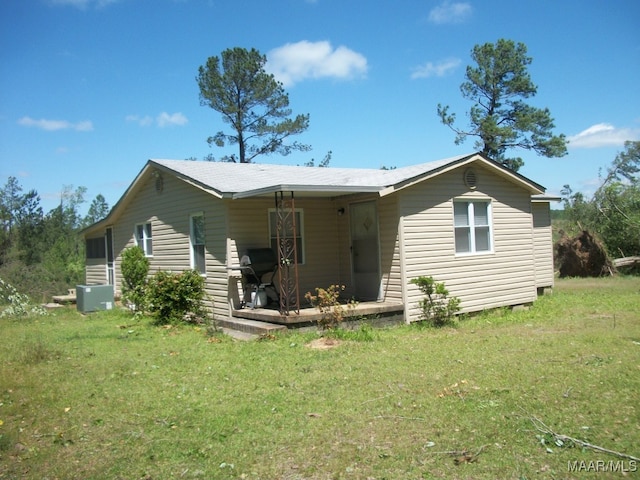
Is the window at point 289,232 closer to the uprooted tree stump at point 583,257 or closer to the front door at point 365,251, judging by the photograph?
the front door at point 365,251

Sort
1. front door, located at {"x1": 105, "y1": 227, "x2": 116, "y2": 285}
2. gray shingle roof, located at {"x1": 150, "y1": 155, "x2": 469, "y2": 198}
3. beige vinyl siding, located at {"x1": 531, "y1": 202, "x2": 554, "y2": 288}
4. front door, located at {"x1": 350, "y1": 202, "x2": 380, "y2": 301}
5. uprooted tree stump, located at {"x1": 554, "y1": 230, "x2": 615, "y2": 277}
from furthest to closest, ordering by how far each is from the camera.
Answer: uprooted tree stump, located at {"x1": 554, "y1": 230, "x2": 615, "y2": 277}, front door, located at {"x1": 105, "y1": 227, "x2": 116, "y2": 285}, beige vinyl siding, located at {"x1": 531, "y1": 202, "x2": 554, "y2": 288}, front door, located at {"x1": 350, "y1": 202, "x2": 380, "y2": 301}, gray shingle roof, located at {"x1": 150, "y1": 155, "x2": 469, "y2": 198}

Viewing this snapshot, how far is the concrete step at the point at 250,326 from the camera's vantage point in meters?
9.67

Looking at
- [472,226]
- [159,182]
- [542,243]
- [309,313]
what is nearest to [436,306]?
[472,226]

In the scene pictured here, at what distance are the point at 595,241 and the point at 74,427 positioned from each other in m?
20.5

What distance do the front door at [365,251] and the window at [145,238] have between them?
6.12 meters

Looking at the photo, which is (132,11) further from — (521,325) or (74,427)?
(521,325)

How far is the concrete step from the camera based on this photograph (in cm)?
967

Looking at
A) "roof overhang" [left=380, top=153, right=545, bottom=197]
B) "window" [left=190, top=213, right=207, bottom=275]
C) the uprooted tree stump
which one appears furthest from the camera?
the uprooted tree stump

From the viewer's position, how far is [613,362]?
6969mm

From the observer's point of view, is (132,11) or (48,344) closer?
(48,344)

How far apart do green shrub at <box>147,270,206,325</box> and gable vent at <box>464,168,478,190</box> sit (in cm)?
639

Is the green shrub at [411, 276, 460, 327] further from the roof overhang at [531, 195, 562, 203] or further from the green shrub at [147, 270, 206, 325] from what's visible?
the roof overhang at [531, 195, 562, 203]

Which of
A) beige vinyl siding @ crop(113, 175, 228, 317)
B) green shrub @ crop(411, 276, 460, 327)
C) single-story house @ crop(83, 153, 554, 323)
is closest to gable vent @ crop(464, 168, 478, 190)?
single-story house @ crop(83, 153, 554, 323)

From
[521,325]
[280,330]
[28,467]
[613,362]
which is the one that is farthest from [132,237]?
[613,362]
